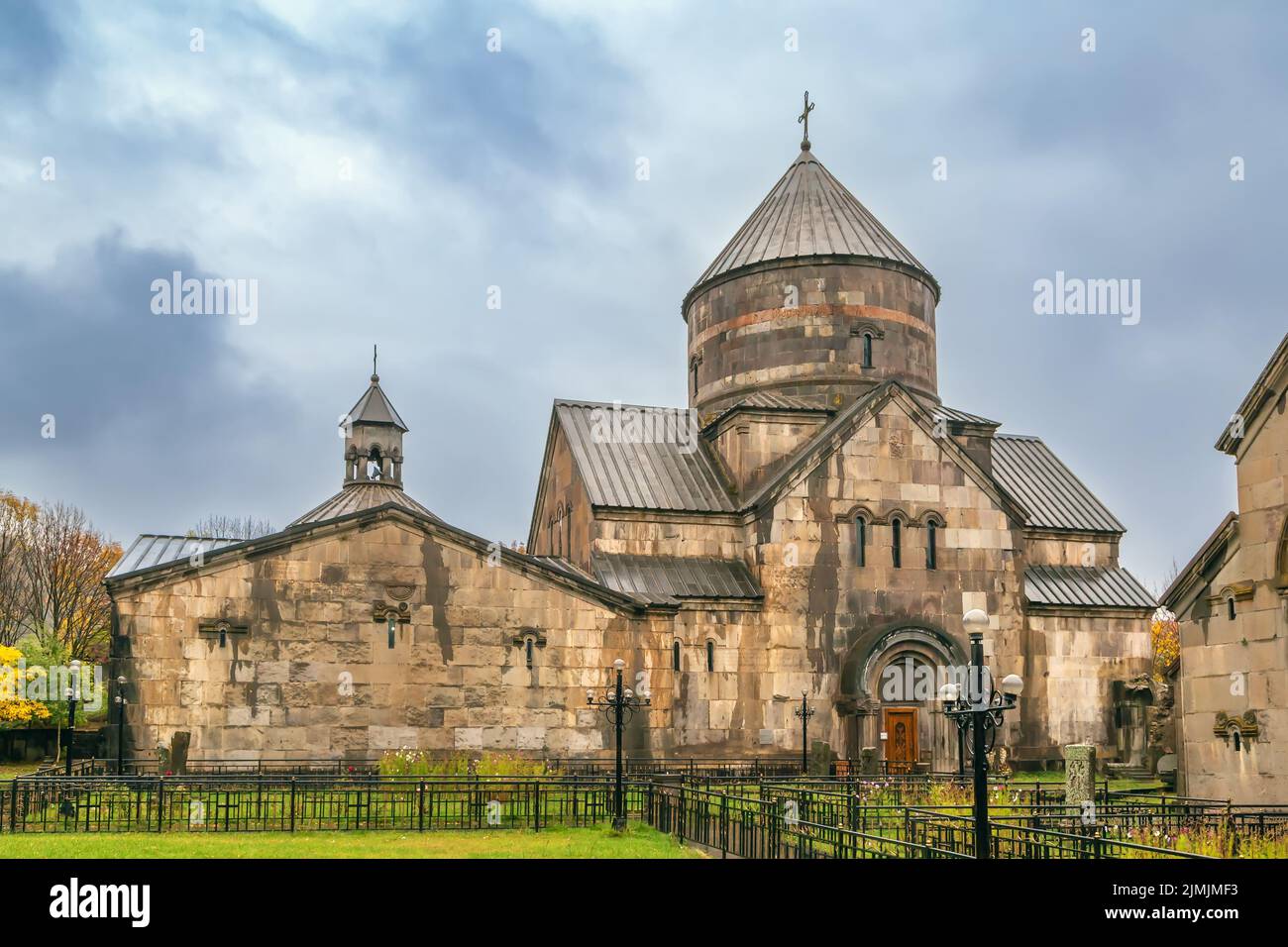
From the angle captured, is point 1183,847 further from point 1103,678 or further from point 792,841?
point 1103,678

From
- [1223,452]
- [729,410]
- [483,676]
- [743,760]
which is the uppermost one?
[729,410]

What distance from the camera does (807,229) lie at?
3738cm

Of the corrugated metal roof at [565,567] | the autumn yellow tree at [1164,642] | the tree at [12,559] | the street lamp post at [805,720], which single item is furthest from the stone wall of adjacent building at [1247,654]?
the tree at [12,559]

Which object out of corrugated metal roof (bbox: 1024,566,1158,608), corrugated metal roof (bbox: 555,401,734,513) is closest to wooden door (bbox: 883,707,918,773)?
corrugated metal roof (bbox: 1024,566,1158,608)

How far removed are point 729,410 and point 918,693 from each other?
29.5 ft

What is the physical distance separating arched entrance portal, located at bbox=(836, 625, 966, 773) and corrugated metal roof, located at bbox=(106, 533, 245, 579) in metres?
15.0

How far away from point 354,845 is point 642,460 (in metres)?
19.7

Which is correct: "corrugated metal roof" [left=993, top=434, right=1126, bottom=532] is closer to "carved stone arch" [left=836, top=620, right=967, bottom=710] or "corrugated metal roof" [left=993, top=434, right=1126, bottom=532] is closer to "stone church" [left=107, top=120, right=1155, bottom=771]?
"stone church" [left=107, top=120, right=1155, bottom=771]

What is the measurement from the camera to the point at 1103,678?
35.7m

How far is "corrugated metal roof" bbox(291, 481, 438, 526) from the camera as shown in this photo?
4375cm

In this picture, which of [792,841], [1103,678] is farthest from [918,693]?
[792,841]

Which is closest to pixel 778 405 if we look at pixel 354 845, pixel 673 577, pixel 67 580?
pixel 673 577

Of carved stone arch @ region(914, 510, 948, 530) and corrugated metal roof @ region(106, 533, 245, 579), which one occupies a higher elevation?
carved stone arch @ region(914, 510, 948, 530)
